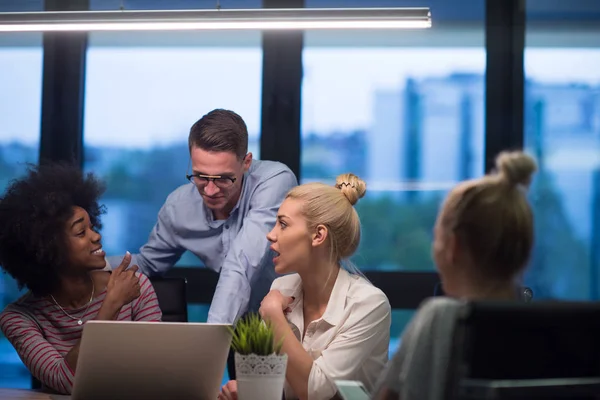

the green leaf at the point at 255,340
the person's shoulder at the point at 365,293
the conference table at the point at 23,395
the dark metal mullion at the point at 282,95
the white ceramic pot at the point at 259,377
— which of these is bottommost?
the conference table at the point at 23,395

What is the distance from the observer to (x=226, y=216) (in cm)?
313

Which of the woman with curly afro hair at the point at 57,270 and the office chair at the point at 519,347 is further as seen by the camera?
the woman with curly afro hair at the point at 57,270

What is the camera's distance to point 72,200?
2.64 m

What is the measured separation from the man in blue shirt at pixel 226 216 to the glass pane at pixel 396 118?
36.5 inches

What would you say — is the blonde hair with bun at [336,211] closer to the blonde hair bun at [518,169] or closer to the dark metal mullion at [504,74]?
the blonde hair bun at [518,169]

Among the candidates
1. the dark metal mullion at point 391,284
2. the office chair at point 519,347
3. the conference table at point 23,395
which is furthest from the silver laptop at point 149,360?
the dark metal mullion at point 391,284

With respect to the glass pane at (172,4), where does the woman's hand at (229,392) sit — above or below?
below

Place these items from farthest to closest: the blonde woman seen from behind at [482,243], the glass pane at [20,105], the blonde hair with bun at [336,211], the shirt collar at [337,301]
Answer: the glass pane at [20,105] → the blonde hair with bun at [336,211] → the shirt collar at [337,301] → the blonde woman seen from behind at [482,243]

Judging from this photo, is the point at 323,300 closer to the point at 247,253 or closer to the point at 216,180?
the point at 247,253

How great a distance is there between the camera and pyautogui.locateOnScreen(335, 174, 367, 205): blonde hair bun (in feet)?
7.83

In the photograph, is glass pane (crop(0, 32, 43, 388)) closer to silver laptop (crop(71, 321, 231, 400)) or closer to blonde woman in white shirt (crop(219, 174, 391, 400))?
blonde woman in white shirt (crop(219, 174, 391, 400))

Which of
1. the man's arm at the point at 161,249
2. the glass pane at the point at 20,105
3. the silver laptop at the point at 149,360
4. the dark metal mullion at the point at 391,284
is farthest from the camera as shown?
the glass pane at the point at 20,105

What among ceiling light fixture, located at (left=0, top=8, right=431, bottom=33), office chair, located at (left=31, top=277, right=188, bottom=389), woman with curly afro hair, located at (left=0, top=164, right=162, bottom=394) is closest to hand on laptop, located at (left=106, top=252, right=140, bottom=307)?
woman with curly afro hair, located at (left=0, top=164, right=162, bottom=394)

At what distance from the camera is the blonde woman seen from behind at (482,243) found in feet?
4.24
